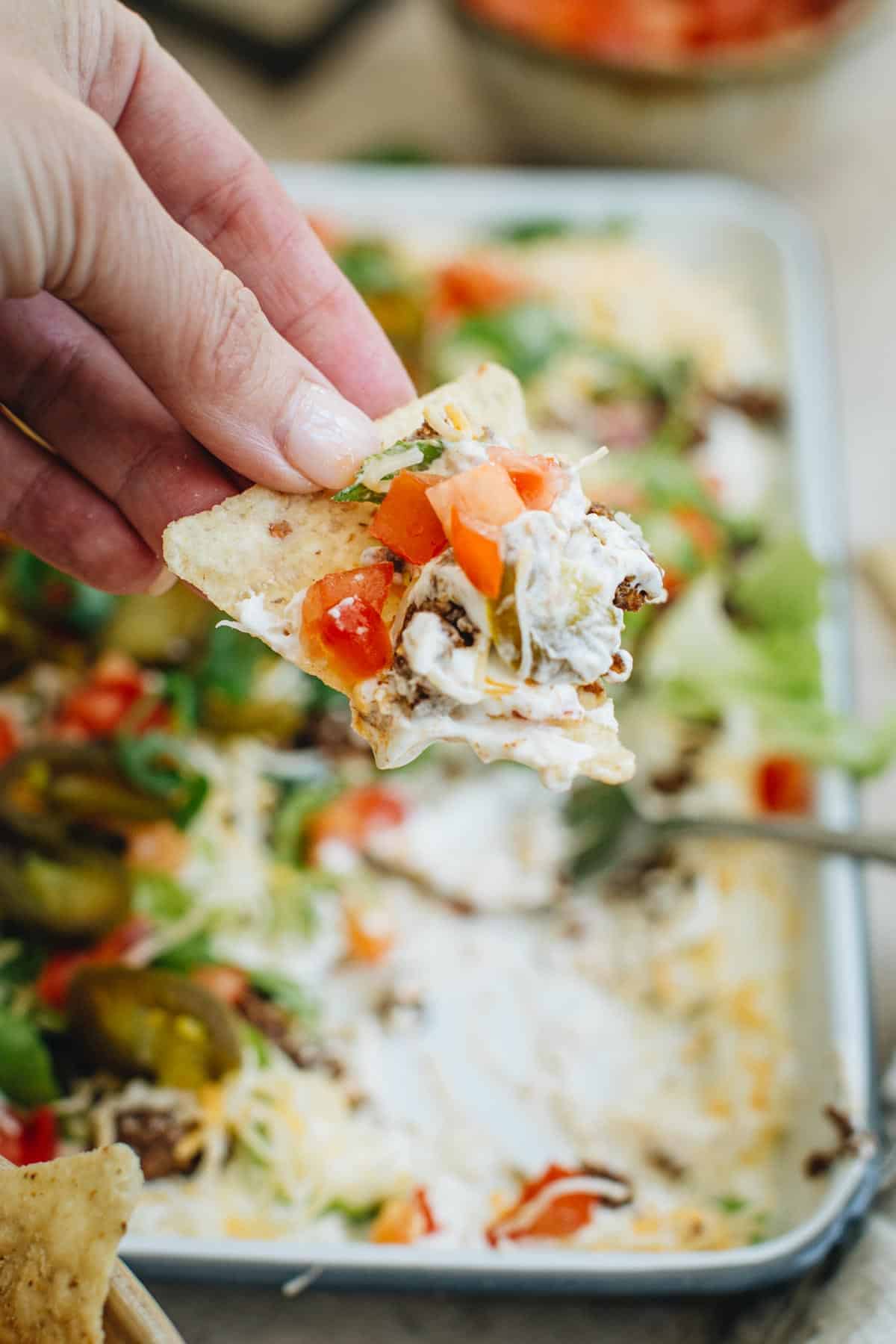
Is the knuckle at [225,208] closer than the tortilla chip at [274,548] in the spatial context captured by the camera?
No

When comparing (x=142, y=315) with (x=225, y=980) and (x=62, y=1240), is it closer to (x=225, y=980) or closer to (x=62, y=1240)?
(x=62, y=1240)

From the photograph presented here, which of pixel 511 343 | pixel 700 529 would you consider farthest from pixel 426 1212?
pixel 511 343

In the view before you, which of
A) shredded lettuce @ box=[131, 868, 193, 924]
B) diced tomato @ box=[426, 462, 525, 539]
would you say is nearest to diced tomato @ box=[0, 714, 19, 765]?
shredded lettuce @ box=[131, 868, 193, 924]

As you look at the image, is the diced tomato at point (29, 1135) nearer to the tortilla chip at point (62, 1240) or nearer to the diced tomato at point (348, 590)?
the tortilla chip at point (62, 1240)

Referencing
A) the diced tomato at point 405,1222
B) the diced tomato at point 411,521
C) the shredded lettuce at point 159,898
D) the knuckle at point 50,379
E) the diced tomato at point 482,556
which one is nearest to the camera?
the diced tomato at point 482,556

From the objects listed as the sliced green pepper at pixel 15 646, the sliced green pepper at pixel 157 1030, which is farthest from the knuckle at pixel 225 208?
the sliced green pepper at pixel 157 1030

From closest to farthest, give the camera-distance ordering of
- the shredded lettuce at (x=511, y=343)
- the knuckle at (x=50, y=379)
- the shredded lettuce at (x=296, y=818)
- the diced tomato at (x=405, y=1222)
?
the knuckle at (x=50, y=379), the diced tomato at (x=405, y=1222), the shredded lettuce at (x=296, y=818), the shredded lettuce at (x=511, y=343)
